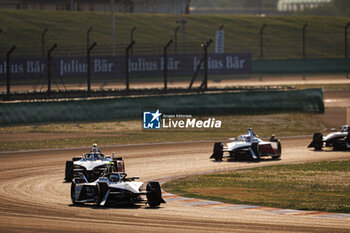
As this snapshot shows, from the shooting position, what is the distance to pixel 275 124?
35250 millimetres

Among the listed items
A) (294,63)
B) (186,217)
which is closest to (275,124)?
(186,217)

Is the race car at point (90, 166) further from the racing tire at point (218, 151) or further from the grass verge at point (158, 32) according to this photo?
the grass verge at point (158, 32)

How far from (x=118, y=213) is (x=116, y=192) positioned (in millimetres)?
1068

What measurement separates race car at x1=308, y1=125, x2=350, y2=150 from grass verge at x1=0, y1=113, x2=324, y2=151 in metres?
5.24

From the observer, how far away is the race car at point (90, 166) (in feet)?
63.3

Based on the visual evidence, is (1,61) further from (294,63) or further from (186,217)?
(294,63)

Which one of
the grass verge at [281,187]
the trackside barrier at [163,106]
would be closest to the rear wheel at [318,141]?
the grass verge at [281,187]

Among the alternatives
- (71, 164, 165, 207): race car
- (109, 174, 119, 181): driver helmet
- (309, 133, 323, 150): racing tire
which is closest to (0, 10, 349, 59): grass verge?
(309, 133, 323, 150): racing tire

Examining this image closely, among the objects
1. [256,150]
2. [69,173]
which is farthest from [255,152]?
[69,173]

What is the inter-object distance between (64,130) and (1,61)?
10028 millimetres

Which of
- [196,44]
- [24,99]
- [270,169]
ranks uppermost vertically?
[196,44]

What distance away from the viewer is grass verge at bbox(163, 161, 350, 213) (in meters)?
15.7

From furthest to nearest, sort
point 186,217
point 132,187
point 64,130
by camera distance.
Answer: point 64,130, point 132,187, point 186,217

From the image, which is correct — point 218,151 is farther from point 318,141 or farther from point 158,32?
point 158,32
